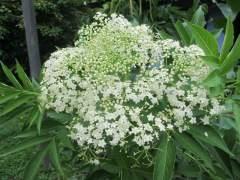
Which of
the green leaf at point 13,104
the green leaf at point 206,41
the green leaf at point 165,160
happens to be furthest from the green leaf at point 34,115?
the green leaf at point 206,41

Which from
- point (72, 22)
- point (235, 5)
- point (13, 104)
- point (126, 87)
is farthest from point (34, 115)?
point (72, 22)

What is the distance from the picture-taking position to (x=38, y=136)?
119 cm

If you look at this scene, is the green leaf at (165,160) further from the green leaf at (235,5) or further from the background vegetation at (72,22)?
the green leaf at (235,5)

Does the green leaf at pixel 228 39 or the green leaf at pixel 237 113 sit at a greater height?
the green leaf at pixel 228 39

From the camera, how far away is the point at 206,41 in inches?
40.4

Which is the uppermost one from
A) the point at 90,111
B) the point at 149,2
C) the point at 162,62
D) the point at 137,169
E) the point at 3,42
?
the point at 3,42

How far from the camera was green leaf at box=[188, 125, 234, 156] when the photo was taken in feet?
3.48

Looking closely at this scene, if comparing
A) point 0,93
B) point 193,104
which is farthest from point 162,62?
point 0,93

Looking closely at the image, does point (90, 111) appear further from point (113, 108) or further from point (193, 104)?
point (193, 104)

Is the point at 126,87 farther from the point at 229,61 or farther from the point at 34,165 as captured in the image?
the point at 34,165

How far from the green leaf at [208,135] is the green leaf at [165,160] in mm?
51

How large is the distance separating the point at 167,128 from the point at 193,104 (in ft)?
0.23

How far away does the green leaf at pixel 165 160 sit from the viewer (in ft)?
3.42

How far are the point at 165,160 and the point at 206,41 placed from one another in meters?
0.25
